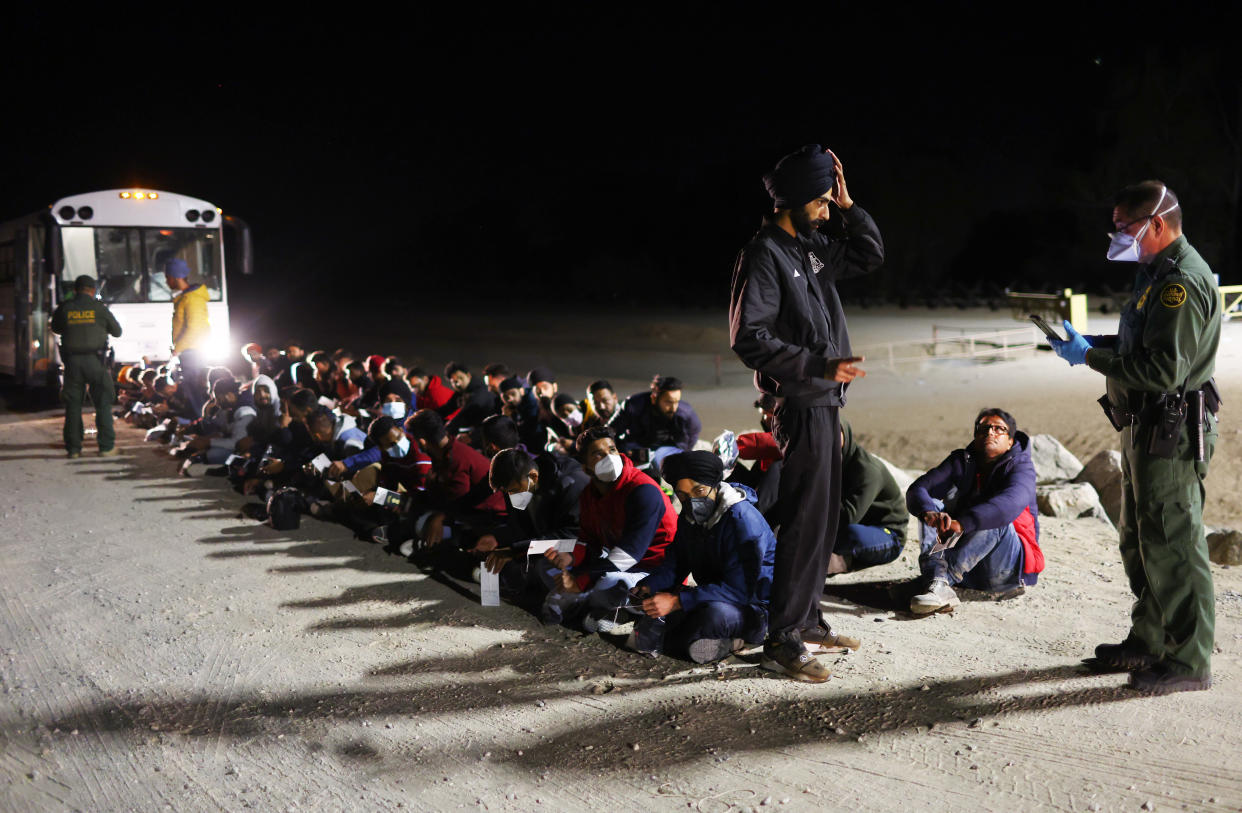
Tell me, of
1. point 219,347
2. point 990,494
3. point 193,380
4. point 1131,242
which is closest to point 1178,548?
point 1131,242

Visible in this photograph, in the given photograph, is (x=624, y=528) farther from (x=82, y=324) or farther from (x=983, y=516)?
(x=82, y=324)

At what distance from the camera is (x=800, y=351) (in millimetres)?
3811

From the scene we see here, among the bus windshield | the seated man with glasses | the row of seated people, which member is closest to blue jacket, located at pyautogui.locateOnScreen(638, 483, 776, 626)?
the row of seated people

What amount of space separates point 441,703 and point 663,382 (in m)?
4.19

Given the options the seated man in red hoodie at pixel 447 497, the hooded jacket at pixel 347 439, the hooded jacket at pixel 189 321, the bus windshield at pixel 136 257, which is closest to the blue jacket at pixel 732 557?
the seated man in red hoodie at pixel 447 497

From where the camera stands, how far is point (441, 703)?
4023 mm

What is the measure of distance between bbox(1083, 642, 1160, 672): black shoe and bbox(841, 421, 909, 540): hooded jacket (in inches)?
68.2

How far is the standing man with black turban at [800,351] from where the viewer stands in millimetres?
3939

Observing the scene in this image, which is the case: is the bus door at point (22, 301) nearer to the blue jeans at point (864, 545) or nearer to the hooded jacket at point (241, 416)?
the hooded jacket at point (241, 416)

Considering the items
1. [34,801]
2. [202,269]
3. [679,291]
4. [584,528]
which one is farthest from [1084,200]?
[34,801]

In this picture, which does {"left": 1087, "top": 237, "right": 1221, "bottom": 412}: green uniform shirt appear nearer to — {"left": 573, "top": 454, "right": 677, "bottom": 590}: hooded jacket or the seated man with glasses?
the seated man with glasses

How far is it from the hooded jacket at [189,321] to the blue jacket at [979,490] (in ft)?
30.2

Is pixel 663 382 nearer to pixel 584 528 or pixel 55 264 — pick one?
pixel 584 528

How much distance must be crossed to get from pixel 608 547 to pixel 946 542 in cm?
162
